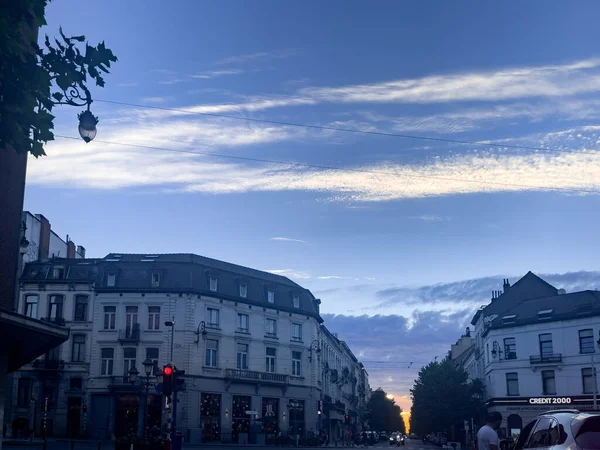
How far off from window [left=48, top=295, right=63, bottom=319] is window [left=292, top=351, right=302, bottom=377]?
22.1m

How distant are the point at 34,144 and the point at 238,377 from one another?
176 ft

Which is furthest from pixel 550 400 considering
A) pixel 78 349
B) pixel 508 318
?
pixel 78 349

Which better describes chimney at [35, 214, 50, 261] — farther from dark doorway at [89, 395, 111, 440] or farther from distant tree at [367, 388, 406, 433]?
distant tree at [367, 388, 406, 433]

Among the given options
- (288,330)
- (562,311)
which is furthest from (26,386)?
(562,311)

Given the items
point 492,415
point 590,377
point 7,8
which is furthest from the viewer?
point 590,377

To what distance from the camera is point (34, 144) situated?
377 inches

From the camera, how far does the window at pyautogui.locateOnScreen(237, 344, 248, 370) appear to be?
6300 centimetres

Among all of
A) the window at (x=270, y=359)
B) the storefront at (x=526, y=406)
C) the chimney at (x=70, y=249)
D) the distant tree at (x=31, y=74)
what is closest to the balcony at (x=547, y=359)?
the storefront at (x=526, y=406)

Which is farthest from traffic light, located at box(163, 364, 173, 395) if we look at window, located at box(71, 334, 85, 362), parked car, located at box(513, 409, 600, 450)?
window, located at box(71, 334, 85, 362)

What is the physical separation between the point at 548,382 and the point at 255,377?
80.3 ft

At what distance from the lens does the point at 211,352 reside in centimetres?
6062

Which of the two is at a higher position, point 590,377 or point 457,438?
point 590,377

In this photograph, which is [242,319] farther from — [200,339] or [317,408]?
[317,408]

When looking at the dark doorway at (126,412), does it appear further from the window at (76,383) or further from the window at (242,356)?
the window at (242,356)
